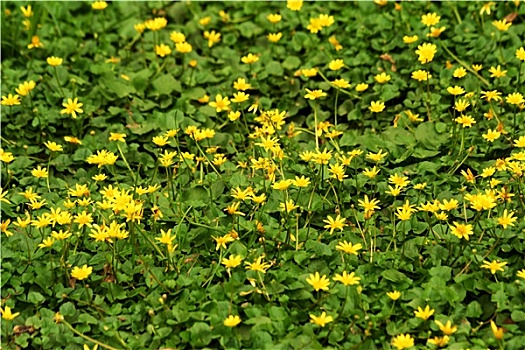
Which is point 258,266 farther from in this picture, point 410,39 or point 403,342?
point 410,39

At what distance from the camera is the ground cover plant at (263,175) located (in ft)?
9.68

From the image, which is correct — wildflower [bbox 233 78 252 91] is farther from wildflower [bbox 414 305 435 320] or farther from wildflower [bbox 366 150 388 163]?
wildflower [bbox 414 305 435 320]

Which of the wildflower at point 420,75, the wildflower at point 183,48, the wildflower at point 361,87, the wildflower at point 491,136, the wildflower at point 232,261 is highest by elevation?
the wildflower at point 491,136

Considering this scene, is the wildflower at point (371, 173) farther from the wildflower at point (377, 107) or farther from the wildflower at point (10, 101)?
the wildflower at point (10, 101)

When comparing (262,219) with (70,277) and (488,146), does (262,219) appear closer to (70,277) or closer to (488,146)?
(70,277)

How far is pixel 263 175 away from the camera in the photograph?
3.46 meters

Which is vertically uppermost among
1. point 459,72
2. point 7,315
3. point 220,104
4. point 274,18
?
point 459,72

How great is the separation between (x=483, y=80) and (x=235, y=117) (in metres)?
1.13

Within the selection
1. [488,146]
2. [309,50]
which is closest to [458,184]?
[488,146]

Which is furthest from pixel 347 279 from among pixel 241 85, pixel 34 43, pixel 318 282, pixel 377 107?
pixel 34 43

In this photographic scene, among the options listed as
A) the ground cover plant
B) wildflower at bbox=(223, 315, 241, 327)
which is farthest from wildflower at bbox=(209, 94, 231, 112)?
wildflower at bbox=(223, 315, 241, 327)

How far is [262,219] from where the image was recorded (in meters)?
3.30

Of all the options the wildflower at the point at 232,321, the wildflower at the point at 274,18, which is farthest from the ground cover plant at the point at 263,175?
the wildflower at the point at 274,18

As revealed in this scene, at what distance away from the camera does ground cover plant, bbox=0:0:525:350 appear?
2.95 m
